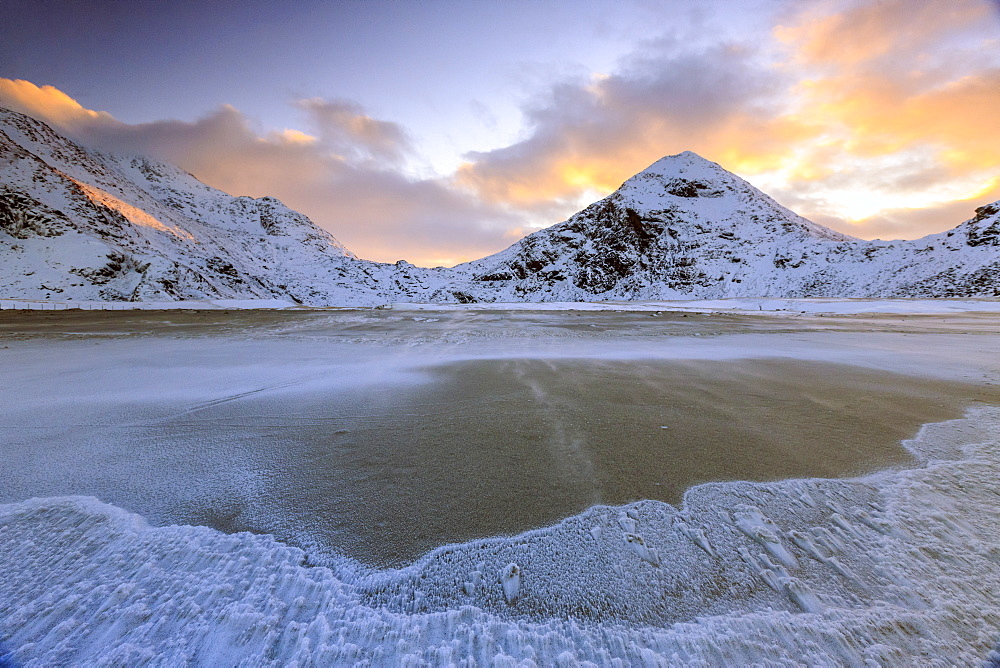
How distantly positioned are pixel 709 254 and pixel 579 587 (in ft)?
217

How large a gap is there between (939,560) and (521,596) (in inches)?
61.4

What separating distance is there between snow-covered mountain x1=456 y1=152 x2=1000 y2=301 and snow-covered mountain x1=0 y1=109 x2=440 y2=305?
21.8m

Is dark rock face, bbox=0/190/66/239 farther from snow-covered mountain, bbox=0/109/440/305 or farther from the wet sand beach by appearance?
the wet sand beach

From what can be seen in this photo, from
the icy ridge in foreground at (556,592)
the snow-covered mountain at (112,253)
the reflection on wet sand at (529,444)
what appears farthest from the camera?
the snow-covered mountain at (112,253)

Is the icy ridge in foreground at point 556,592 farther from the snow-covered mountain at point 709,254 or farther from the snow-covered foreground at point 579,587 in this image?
the snow-covered mountain at point 709,254

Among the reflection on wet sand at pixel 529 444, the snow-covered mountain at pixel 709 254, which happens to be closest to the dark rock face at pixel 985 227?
the snow-covered mountain at pixel 709 254

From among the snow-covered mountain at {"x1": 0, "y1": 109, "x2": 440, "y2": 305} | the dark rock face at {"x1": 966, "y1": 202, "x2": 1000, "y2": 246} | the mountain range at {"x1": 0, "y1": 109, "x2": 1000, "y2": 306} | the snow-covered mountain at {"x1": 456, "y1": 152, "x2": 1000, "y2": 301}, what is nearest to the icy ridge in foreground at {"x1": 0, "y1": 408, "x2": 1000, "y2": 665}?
the mountain range at {"x1": 0, "y1": 109, "x2": 1000, "y2": 306}

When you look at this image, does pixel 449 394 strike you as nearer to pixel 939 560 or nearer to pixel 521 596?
A: pixel 521 596

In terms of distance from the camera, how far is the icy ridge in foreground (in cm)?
103

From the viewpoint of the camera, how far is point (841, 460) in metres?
2.17

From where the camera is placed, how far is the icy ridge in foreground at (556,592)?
3.39ft

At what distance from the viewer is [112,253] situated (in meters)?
28.6

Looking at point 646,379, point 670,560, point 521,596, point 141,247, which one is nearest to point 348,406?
point 521,596

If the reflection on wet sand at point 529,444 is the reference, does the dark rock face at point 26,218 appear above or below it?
above
